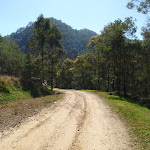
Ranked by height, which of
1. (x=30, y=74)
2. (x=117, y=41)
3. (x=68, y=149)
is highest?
(x=117, y=41)

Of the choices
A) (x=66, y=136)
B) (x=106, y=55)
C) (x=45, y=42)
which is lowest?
(x=66, y=136)

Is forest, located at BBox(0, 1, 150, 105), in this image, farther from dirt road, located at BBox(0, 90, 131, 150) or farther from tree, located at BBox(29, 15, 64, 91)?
dirt road, located at BBox(0, 90, 131, 150)

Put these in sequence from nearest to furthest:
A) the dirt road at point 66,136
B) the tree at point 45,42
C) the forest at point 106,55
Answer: the dirt road at point 66,136
the forest at point 106,55
the tree at point 45,42

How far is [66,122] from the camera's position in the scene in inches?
320

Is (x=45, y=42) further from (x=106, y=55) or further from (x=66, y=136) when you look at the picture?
(x=66, y=136)

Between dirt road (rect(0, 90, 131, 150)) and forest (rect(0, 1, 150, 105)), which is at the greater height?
forest (rect(0, 1, 150, 105))

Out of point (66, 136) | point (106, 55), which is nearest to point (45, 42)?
point (106, 55)

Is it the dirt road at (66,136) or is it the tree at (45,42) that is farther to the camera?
the tree at (45,42)

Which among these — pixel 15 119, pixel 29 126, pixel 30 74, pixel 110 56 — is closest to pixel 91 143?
pixel 29 126

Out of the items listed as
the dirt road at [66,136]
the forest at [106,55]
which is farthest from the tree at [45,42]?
the dirt road at [66,136]

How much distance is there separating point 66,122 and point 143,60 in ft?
83.8

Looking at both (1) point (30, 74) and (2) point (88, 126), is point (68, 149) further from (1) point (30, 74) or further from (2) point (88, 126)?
(1) point (30, 74)

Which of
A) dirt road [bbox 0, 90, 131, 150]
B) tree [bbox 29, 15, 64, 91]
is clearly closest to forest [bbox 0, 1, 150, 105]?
tree [bbox 29, 15, 64, 91]

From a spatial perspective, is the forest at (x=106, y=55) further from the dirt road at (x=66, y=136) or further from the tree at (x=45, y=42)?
the dirt road at (x=66, y=136)
